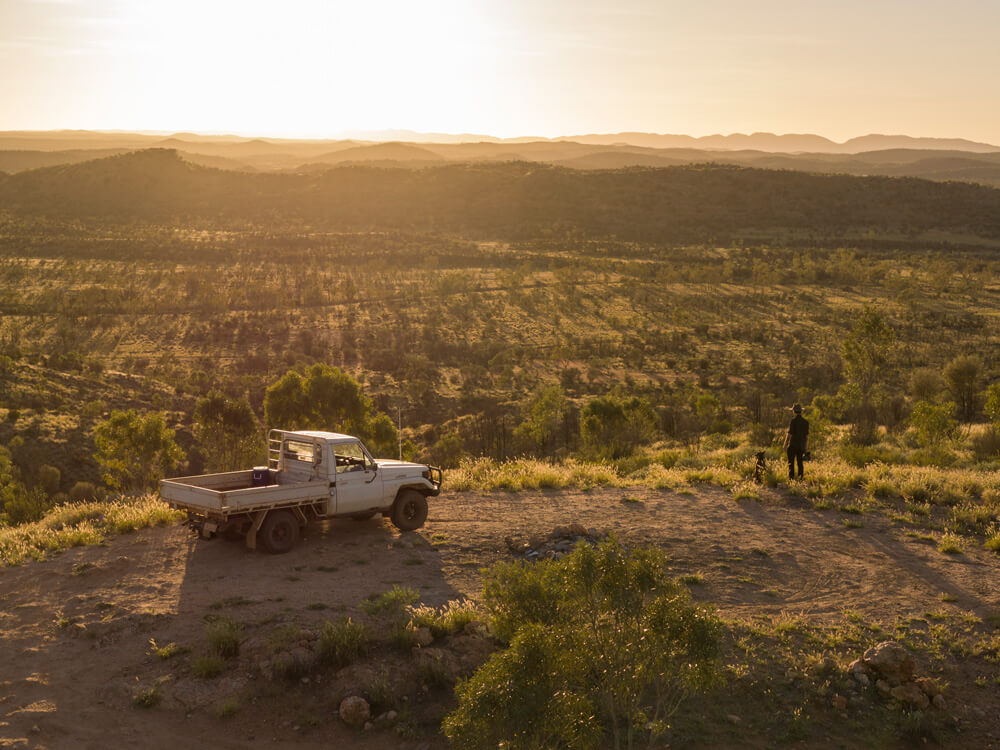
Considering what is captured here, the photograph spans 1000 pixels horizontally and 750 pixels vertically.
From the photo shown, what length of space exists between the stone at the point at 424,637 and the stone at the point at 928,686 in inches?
221

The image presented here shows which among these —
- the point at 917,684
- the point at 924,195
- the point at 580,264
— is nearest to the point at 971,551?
the point at 917,684

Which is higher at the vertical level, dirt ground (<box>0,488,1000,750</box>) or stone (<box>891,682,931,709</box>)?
stone (<box>891,682,931,709</box>)

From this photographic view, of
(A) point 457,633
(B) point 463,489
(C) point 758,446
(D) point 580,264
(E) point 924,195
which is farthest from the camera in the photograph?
(E) point 924,195

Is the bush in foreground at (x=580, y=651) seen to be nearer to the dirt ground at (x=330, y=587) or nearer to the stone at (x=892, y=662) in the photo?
the dirt ground at (x=330, y=587)

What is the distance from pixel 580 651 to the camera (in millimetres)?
6656

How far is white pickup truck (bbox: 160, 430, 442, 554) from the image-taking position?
12.2 meters

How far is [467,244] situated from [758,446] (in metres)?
82.9

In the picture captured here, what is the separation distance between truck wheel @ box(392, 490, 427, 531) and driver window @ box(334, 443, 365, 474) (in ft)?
3.37

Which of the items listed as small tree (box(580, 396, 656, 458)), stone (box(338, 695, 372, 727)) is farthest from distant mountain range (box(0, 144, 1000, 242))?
stone (box(338, 695, 372, 727))

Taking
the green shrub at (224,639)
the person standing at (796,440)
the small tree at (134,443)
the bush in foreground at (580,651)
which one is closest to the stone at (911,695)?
the bush in foreground at (580,651)

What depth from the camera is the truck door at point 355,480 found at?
13281 mm

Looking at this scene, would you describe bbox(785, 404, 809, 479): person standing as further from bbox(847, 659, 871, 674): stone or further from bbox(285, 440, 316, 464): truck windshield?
bbox(285, 440, 316, 464): truck windshield

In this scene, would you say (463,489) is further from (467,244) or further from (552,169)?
(552,169)

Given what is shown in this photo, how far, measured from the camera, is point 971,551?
1271 cm
